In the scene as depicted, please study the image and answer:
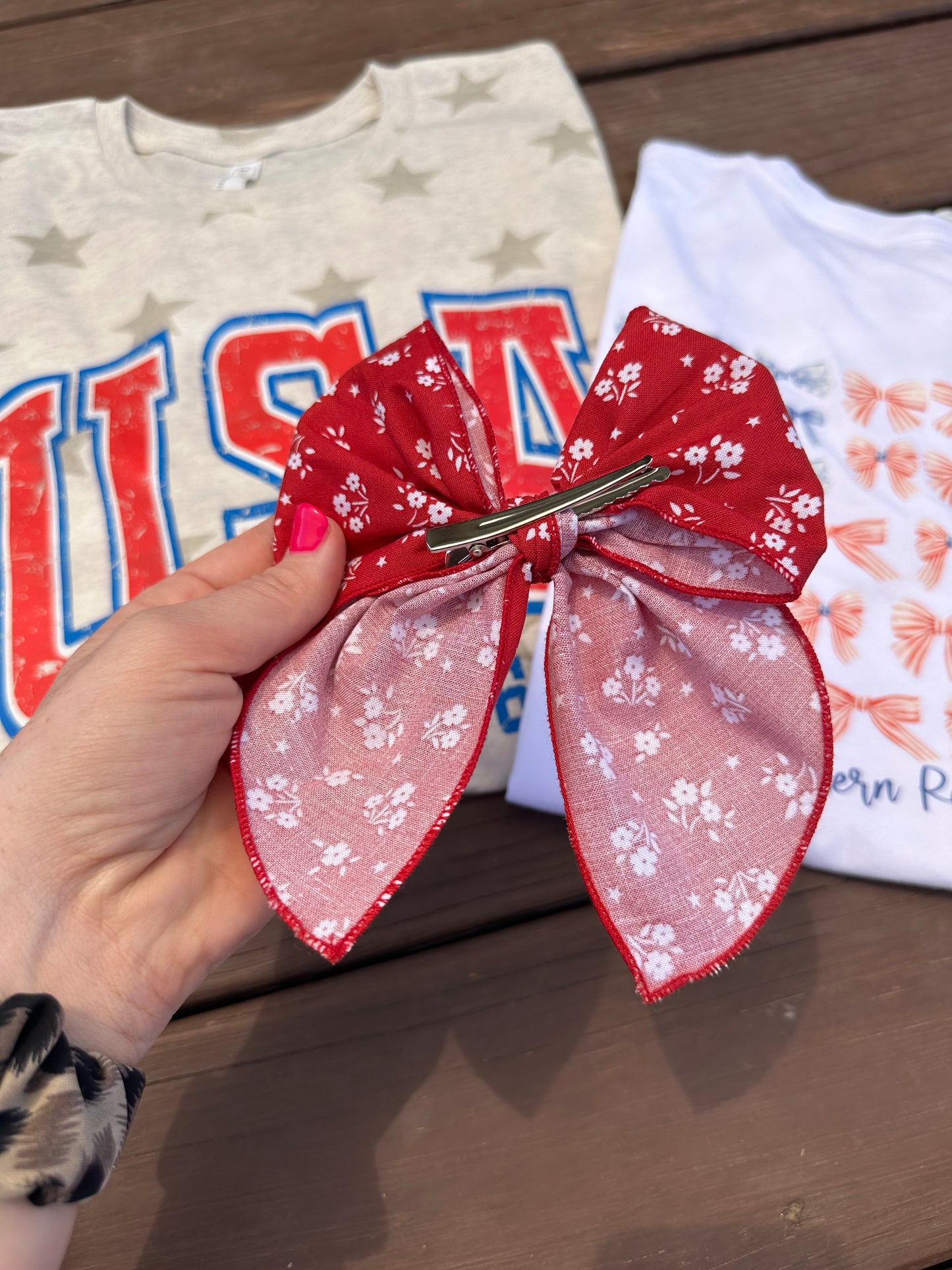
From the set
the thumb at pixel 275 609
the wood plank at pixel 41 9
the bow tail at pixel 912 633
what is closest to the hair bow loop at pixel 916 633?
the bow tail at pixel 912 633

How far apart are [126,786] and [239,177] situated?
0.54 meters

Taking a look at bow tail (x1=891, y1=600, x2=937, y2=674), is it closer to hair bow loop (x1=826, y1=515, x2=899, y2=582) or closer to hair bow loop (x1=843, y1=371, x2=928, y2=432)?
hair bow loop (x1=826, y1=515, x2=899, y2=582)

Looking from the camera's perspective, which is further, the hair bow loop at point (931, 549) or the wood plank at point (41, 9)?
the wood plank at point (41, 9)

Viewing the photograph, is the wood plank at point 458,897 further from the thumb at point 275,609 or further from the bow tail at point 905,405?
the bow tail at point 905,405

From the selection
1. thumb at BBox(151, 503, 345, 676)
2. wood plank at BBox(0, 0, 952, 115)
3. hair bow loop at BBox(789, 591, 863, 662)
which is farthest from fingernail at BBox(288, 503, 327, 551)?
wood plank at BBox(0, 0, 952, 115)

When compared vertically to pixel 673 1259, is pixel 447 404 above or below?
above

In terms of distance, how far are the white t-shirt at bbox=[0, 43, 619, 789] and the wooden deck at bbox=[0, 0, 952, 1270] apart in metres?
0.13

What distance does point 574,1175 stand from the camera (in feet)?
1.59

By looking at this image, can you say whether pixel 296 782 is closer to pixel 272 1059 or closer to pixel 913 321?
pixel 272 1059

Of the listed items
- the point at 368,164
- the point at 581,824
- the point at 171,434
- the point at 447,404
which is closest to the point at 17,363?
the point at 171,434

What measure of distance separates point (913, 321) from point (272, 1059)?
695mm

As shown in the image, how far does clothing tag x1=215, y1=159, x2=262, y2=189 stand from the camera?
0.73 meters

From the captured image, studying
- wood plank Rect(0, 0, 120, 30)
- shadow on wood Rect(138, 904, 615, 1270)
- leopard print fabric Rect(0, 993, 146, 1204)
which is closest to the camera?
leopard print fabric Rect(0, 993, 146, 1204)

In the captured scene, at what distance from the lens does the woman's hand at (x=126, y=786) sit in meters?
0.43
